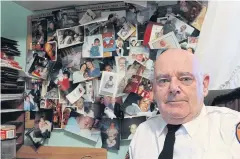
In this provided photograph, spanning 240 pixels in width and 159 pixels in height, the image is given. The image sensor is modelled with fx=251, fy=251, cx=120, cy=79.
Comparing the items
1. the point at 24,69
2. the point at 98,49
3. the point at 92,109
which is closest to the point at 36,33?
the point at 24,69

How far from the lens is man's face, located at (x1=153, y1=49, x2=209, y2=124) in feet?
2.76

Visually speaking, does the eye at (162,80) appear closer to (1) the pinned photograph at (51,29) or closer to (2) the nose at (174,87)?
(2) the nose at (174,87)

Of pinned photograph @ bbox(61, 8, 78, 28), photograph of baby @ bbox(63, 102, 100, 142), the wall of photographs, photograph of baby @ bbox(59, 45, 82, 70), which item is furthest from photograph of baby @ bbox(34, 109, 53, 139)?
pinned photograph @ bbox(61, 8, 78, 28)

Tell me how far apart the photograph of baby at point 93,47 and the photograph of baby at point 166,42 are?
0.93 ft

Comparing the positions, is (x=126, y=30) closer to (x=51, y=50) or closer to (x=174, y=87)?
(x=51, y=50)

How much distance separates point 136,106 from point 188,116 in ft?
1.51

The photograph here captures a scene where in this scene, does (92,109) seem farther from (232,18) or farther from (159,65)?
(232,18)

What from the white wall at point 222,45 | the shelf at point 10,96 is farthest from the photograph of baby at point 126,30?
the shelf at point 10,96

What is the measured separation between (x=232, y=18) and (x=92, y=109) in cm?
81

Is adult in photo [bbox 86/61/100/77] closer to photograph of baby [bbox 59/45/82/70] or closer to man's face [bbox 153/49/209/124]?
photograph of baby [bbox 59/45/82/70]

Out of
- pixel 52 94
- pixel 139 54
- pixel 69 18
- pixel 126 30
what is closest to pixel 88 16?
pixel 69 18

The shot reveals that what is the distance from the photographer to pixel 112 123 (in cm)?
132

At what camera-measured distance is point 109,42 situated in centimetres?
135

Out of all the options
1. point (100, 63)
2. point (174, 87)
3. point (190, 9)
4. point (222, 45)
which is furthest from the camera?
point (100, 63)
